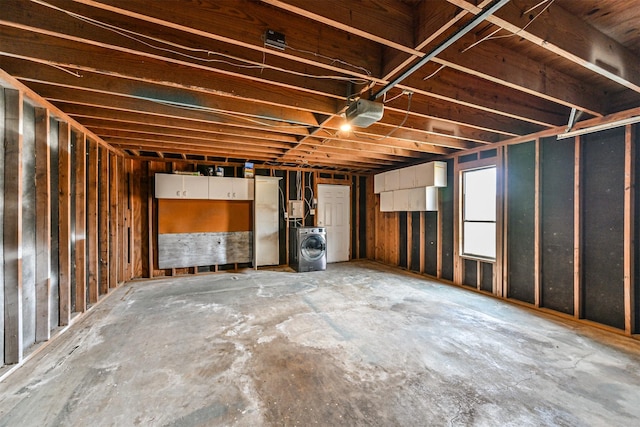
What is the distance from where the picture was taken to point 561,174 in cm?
317

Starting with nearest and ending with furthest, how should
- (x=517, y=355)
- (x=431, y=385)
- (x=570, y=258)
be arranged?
1. (x=431, y=385)
2. (x=517, y=355)
3. (x=570, y=258)

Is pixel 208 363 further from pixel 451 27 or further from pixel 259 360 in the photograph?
pixel 451 27

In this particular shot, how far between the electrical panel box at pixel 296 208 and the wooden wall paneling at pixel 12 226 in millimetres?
4250

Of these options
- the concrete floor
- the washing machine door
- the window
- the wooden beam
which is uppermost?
the wooden beam

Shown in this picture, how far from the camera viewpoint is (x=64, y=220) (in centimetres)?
271

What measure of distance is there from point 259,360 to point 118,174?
4.08 m

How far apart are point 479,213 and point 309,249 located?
317 centimetres

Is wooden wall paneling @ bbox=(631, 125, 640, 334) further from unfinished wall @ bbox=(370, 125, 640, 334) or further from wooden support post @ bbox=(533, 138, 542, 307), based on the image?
wooden support post @ bbox=(533, 138, 542, 307)

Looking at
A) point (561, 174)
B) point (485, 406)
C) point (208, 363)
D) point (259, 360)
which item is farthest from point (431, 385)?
point (561, 174)

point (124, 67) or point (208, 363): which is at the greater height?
point (124, 67)

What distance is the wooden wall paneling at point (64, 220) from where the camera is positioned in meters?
2.70

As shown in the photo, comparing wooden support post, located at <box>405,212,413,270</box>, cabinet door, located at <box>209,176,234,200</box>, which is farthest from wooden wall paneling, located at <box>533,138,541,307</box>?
cabinet door, located at <box>209,176,234,200</box>

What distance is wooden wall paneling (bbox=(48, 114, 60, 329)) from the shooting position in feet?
8.52

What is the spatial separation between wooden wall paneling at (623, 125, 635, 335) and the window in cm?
137
